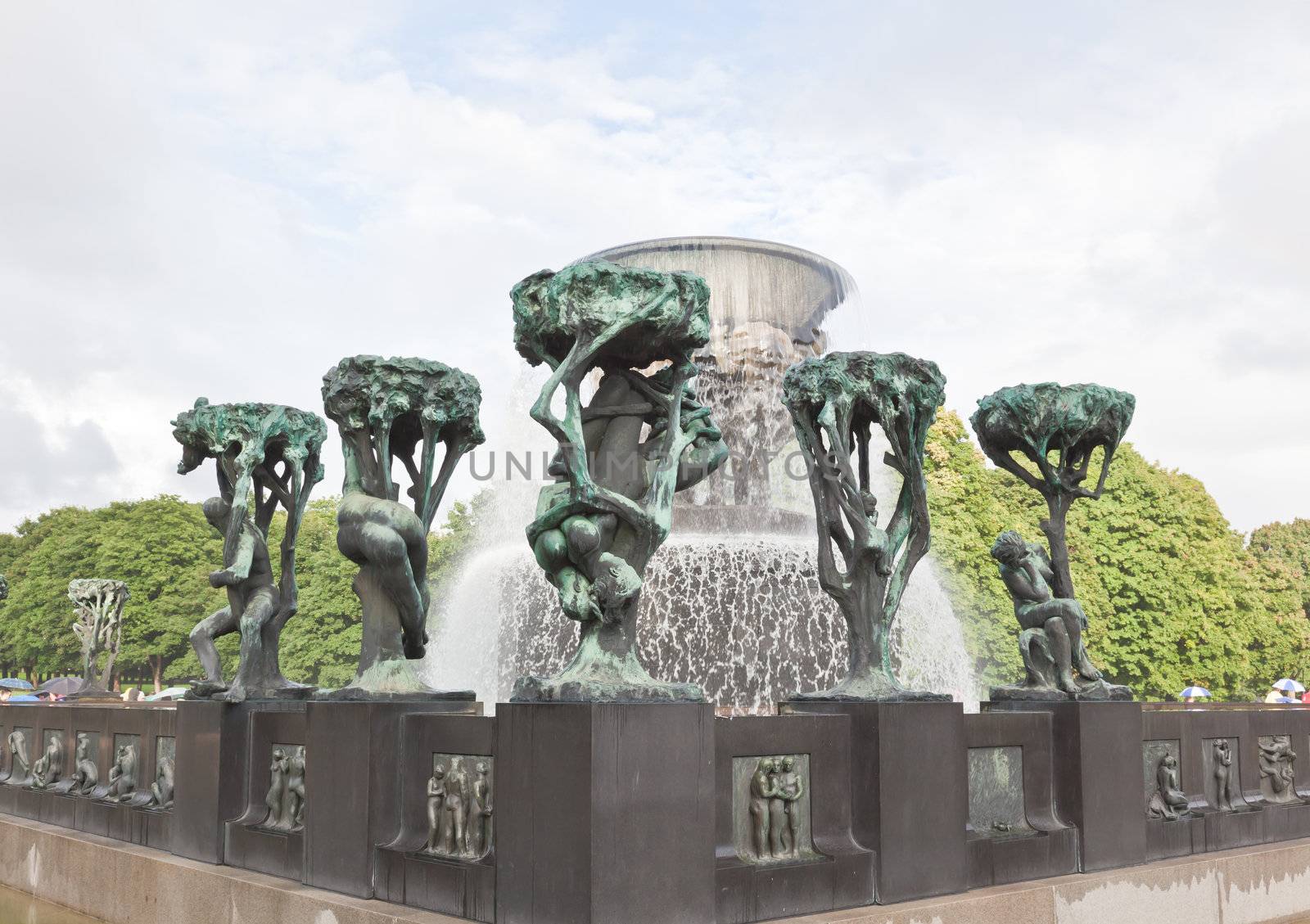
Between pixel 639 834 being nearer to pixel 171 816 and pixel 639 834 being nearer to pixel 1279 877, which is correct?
pixel 171 816

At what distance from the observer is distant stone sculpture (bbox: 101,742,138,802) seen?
407 inches

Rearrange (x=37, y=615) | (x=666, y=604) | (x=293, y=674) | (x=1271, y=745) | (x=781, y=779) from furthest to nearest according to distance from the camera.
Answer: (x=37, y=615)
(x=293, y=674)
(x=666, y=604)
(x=1271, y=745)
(x=781, y=779)

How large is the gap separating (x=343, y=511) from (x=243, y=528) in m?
1.88

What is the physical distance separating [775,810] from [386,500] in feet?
10.6

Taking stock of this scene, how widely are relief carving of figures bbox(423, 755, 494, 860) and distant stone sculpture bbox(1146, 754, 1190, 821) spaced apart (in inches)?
208

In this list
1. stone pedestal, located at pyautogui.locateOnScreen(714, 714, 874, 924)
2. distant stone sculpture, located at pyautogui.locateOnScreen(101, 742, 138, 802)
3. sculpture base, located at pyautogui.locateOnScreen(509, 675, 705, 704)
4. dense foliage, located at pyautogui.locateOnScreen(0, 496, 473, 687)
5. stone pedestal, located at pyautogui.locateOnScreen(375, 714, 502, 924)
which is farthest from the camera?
dense foliage, located at pyautogui.locateOnScreen(0, 496, 473, 687)

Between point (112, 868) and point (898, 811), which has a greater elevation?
point (898, 811)

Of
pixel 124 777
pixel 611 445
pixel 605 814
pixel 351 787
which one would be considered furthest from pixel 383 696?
pixel 124 777

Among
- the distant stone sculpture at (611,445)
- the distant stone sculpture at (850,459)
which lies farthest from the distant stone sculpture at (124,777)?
the distant stone sculpture at (850,459)

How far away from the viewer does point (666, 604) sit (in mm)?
14938

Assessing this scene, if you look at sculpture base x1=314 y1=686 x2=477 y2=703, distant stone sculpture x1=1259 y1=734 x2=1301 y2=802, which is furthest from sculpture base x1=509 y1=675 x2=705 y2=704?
distant stone sculpture x1=1259 y1=734 x2=1301 y2=802

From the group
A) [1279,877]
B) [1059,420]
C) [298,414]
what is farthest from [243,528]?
[1279,877]

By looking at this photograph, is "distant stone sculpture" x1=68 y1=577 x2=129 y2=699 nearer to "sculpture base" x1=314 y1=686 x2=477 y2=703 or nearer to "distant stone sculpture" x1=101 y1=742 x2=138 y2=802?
"distant stone sculpture" x1=101 y1=742 x2=138 y2=802

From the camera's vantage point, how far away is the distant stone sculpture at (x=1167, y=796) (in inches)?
363
